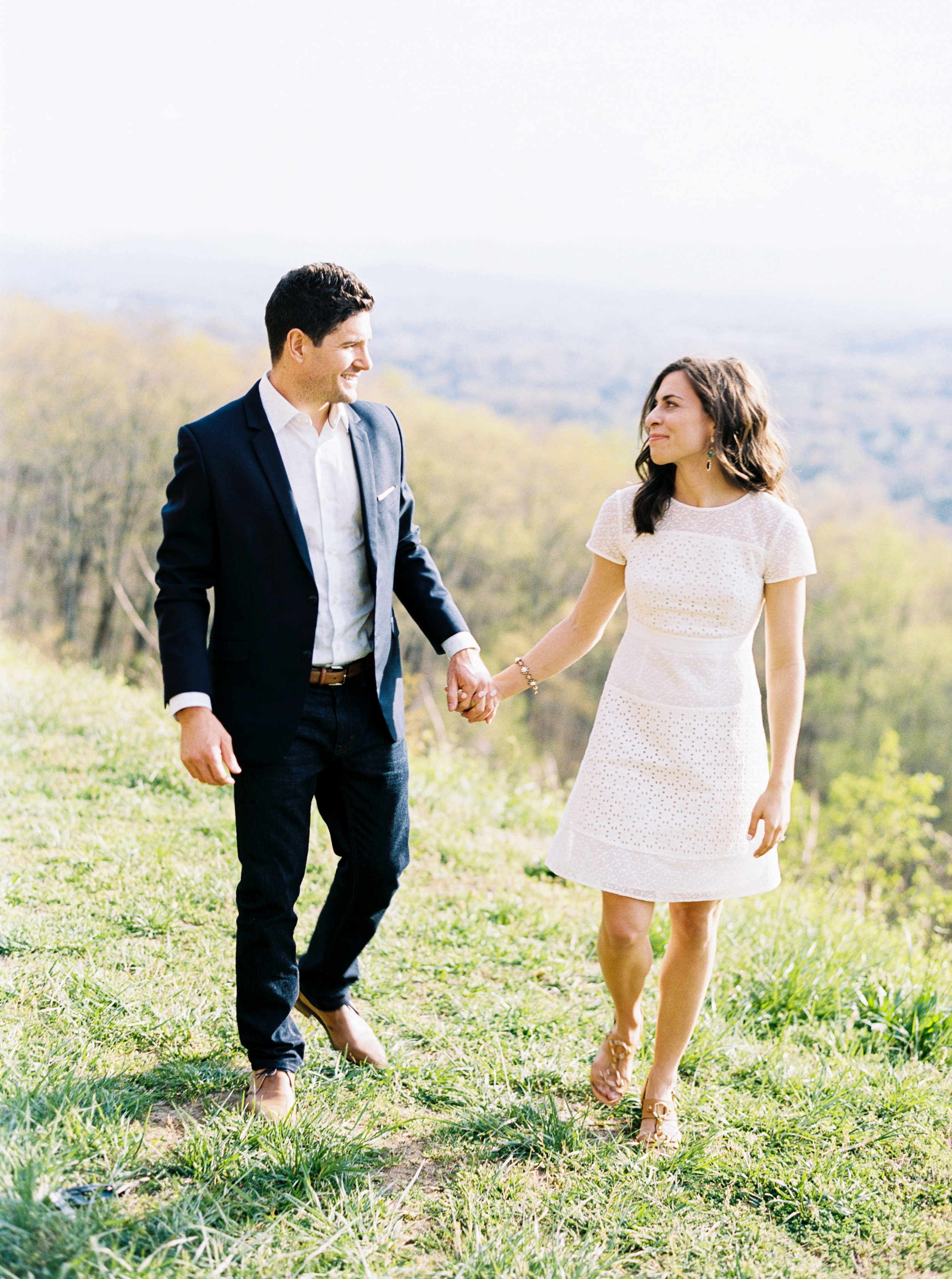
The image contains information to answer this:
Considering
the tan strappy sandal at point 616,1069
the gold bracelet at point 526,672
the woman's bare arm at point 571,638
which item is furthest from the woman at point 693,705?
the gold bracelet at point 526,672

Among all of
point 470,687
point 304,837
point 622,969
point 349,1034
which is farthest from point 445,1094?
point 470,687

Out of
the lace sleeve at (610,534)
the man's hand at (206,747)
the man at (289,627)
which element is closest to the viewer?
the man's hand at (206,747)

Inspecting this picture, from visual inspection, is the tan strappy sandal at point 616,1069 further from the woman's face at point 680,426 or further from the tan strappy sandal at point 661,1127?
the woman's face at point 680,426

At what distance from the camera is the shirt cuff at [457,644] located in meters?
3.06

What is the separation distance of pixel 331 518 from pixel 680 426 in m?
0.95

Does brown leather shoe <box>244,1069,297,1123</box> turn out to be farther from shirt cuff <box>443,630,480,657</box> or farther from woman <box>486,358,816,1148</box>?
shirt cuff <box>443,630,480,657</box>

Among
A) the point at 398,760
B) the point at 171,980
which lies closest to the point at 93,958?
the point at 171,980

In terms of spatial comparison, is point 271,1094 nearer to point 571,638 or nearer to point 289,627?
point 289,627

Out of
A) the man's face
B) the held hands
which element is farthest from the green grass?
the man's face

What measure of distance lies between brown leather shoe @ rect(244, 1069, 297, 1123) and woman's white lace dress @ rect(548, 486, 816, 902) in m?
0.94

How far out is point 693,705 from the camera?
287 cm

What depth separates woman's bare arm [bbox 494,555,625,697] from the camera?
10.5 feet

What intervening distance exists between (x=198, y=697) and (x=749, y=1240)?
1800 millimetres

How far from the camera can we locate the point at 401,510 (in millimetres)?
3049
